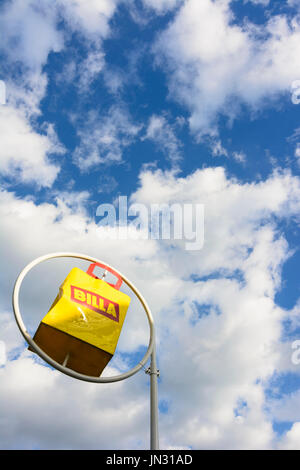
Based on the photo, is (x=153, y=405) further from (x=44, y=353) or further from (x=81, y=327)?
(x=44, y=353)

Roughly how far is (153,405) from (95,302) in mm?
3031

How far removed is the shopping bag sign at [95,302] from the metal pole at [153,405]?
157 centimetres

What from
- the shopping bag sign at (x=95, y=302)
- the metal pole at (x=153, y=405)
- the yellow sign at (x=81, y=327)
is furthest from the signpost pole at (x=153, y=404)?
the shopping bag sign at (x=95, y=302)

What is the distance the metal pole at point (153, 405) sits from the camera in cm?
838

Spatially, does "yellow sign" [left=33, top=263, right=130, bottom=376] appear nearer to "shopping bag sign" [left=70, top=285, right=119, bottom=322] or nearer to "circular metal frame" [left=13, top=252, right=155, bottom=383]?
"shopping bag sign" [left=70, top=285, right=119, bottom=322]

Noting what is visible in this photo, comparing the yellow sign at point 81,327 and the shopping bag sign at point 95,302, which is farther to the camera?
the shopping bag sign at point 95,302

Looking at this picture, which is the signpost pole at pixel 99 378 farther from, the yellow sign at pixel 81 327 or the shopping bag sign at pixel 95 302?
the shopping bag sign at pixel 95 302

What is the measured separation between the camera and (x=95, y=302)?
974 centimetres

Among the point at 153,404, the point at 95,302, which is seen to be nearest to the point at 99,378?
the point at 153,404

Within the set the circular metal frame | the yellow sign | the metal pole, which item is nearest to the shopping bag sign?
the yellow sign

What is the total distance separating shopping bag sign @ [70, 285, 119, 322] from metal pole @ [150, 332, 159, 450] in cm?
157

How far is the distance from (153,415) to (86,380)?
191 centimetres
